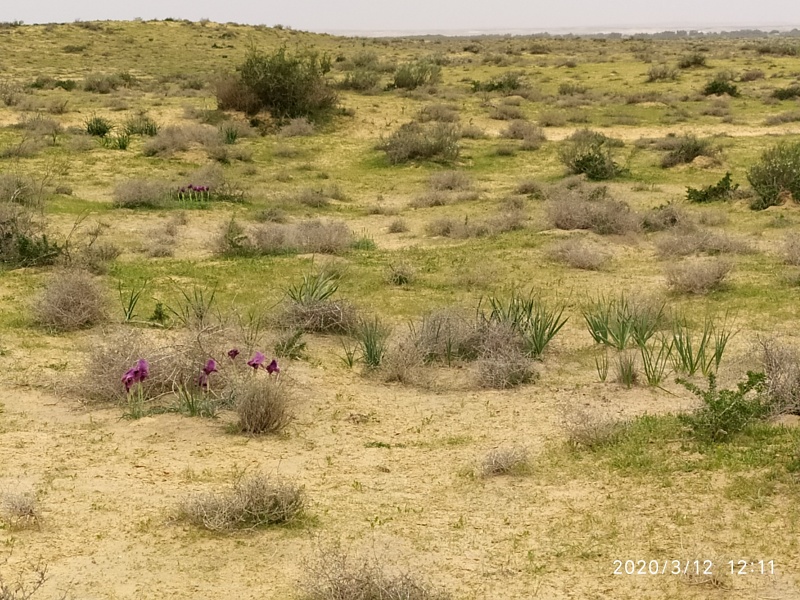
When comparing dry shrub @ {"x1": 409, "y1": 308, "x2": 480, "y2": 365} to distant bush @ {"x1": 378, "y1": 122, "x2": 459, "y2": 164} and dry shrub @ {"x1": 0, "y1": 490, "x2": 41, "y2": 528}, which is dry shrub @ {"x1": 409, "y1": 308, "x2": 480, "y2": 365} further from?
distant bush @ {"x1": 378, "y1": 122, "x2": 459, "y2": 164}

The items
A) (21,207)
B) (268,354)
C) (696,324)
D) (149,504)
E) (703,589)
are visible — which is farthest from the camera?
(21,207)

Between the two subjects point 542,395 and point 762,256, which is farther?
point 762,256

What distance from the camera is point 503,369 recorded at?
6852mm

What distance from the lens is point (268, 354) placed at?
7.41 m

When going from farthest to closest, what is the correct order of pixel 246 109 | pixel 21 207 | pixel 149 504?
1. pixel 246 109
2. pixel 21 207
3. pixel 149 504

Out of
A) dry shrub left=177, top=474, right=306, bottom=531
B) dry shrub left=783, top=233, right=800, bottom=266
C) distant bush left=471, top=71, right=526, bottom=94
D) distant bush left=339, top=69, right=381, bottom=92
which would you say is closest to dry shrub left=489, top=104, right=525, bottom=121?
distant bush left=471, top=71, right=526, bottom=94

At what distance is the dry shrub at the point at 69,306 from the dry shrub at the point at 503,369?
3753 millimetres

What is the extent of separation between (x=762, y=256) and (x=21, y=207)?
32.5ft

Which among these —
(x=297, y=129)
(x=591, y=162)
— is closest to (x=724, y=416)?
(x=591, y=162)

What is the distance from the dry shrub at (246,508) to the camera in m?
4.49

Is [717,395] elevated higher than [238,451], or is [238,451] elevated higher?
[717,395]

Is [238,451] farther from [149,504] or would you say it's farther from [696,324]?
[696,324]

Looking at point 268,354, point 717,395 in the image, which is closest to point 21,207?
A: point 268,354
